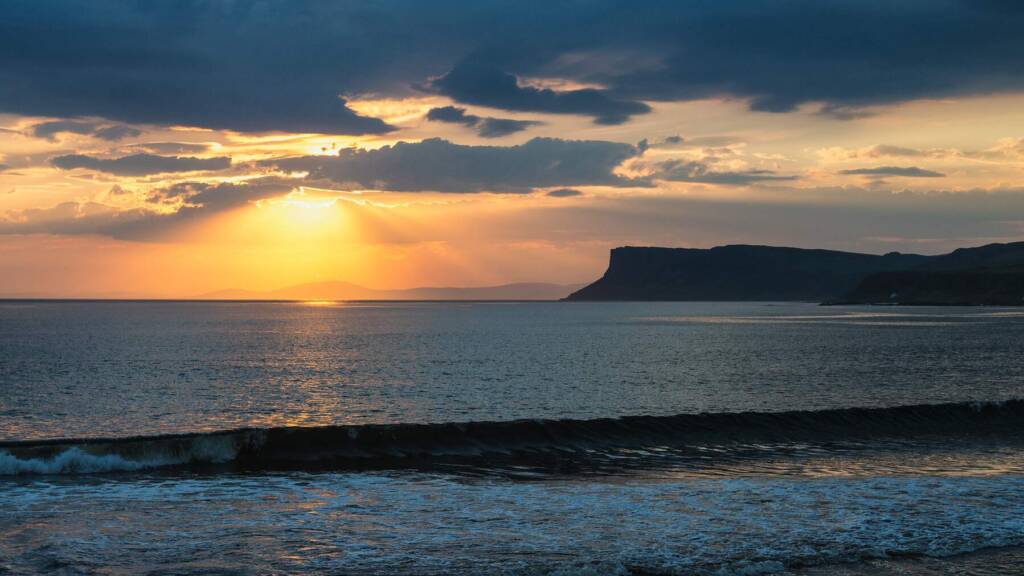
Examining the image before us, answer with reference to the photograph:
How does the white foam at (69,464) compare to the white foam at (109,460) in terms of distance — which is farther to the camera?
the white foam at (109,460)

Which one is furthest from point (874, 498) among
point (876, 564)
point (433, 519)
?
point (433, 519)

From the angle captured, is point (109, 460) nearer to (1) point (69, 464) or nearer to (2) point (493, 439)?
(1) point (69, 464)

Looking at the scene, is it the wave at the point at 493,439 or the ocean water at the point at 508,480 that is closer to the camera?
the ocean water at the point at 508,480

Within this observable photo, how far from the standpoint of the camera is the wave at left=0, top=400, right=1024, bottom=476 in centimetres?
2884

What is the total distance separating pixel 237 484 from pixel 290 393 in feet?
108

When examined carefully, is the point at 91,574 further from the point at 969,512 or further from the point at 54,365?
the point at 54,365

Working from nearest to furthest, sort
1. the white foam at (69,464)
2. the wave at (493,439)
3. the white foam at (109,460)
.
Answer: the white foam at (69,464), the white foam at (109,460), the wave at (493,439)

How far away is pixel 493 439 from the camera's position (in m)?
34.3

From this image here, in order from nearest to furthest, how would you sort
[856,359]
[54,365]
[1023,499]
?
[1023,499] < [54,365] < [856,359]

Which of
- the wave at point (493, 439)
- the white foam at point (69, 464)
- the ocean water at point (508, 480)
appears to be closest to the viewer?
the ocean water at point (508, 480)

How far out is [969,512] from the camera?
71.1 feet

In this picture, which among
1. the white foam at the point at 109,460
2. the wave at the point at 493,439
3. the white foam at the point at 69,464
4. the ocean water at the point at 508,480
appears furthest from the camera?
the wave at the point at 493,439

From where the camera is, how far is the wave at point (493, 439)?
28.8 meters

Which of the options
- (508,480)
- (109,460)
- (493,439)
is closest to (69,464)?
(109,460)
